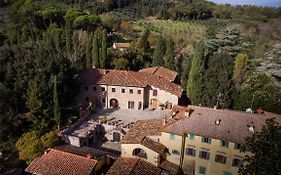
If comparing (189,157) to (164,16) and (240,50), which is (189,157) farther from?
(164,16)

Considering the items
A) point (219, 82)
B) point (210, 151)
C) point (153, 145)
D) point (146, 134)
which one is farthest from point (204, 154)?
point (219, 82)

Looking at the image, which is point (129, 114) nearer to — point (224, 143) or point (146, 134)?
point (146, 134)

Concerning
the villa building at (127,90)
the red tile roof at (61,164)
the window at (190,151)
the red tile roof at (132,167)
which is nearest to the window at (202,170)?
the window at (190,151)

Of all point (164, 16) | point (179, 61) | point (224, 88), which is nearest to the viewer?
point (224, 88)

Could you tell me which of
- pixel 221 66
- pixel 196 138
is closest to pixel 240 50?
pixel 221 66

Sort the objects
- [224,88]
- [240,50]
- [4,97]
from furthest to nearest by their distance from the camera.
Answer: [240,50] → [224,88] → [4,97]

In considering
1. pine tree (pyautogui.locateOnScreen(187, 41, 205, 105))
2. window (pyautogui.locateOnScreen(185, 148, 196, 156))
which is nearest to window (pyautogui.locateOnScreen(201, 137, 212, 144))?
window (pyautogui.locateOnScreen(185, 148, 196, 156))
